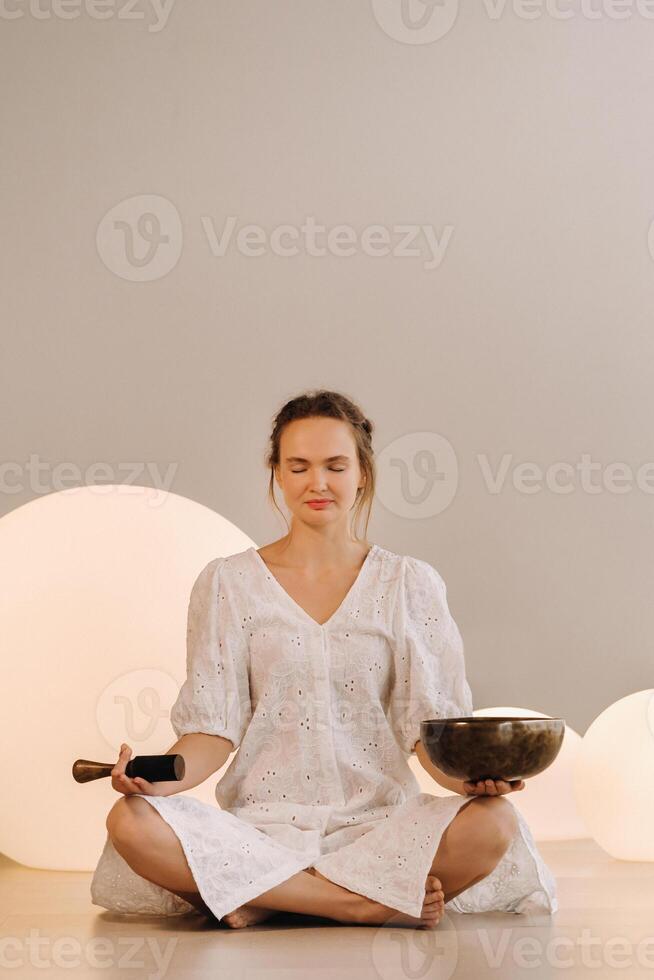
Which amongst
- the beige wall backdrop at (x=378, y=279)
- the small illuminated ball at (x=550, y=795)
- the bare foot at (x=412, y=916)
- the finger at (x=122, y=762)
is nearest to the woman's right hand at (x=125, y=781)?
the finger at (x=122, y=762)

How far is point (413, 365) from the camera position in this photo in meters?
4.14

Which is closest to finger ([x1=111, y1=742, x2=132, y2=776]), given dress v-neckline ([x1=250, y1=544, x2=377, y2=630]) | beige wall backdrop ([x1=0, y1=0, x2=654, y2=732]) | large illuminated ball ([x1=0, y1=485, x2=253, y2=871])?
dress v-neckline ([x1=250, y1=544, x2=377, y2=630])

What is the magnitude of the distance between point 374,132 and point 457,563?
1384mm

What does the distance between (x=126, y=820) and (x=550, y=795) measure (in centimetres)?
148

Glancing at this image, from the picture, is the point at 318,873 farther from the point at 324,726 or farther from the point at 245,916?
the point at 324,726

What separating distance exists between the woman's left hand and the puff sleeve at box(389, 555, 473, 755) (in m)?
0.22

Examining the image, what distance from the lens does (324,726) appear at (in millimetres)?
2289

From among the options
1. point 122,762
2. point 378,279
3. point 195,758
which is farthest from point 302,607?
point 378,279

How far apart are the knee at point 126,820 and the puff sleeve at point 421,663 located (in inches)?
19.8

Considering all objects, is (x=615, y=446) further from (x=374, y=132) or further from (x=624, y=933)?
(x=624, y=933)

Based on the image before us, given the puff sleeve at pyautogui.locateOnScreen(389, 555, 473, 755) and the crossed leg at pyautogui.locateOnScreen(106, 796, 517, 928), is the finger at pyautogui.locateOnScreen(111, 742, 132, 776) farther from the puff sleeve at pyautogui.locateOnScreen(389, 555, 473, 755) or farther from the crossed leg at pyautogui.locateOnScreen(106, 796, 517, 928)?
the puff sleeve at pyautogui.locateOnScreen(389, 555, 473, 755)

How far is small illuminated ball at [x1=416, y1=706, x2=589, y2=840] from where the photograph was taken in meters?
3.21

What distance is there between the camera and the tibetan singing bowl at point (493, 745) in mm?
2031

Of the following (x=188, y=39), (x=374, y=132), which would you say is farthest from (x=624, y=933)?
(x=188, y=39)
